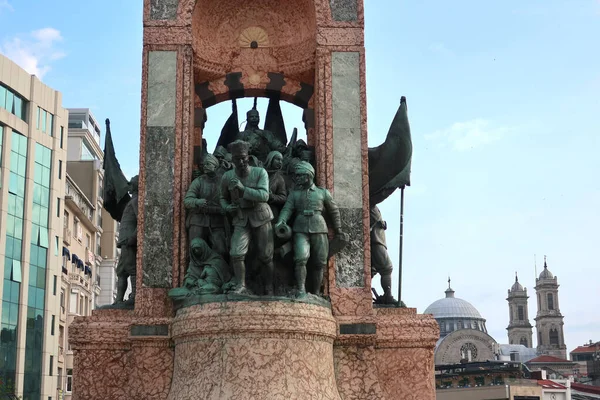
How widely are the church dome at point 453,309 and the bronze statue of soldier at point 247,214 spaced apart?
143 m

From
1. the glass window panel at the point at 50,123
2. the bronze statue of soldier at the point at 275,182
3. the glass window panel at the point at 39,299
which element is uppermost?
the glass window panel at the point at 50,123

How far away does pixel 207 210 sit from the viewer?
1555 centimetres

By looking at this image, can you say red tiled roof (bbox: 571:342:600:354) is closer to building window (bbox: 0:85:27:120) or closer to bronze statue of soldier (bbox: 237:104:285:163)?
building window (bbox: 0:85:27:120)

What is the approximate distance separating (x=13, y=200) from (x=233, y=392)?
41640mm

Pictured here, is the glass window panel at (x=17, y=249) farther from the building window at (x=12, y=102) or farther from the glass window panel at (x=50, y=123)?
the glass window panel at (x=50, y=123)

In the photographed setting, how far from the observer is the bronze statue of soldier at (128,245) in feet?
53.7

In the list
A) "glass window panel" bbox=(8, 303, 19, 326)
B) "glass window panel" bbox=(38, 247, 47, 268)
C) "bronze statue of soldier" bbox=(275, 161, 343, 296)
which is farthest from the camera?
"glass window panel" bbox=(38, 247, 47, 268)

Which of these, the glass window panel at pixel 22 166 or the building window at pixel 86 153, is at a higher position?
the building window at pixel 86 153

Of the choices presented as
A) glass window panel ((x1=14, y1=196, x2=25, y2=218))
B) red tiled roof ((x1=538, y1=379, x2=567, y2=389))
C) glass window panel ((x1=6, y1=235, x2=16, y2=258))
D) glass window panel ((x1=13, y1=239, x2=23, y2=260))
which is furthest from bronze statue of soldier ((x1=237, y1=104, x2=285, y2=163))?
red tiled roof ((x1=538, y1=379, x2=567, y2=389))

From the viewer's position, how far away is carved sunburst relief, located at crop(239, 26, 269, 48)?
18.1 m

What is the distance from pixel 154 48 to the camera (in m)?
16.8

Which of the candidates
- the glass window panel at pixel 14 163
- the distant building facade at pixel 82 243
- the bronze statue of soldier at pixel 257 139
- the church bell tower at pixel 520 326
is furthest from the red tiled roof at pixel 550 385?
the church bell tower at pixel 520 326

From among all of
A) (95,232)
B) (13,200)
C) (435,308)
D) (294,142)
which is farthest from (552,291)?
(294,142)

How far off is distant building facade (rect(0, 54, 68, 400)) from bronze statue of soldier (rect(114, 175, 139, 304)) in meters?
35.5
